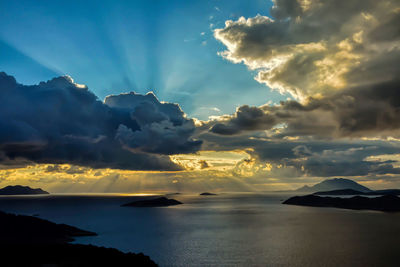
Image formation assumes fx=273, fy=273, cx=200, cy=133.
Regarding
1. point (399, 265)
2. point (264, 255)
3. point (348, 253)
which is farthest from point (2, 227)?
point (399, 265)

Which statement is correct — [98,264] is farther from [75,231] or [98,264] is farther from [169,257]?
[75,231]

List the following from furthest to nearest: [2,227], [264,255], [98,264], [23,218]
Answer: [23,218]
[2,227]
[264,255]
[98,264]

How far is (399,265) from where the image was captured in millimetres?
70250

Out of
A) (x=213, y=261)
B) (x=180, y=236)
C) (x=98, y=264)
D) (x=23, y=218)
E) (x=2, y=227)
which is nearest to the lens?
(x=98, y=264)

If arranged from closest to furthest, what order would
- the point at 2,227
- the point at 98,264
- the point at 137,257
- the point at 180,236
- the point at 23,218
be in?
the point at 98,264, the point at 137,257, the point at 2,227, the point at 23,218, the point at 180,236

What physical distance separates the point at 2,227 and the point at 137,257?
6683 cm

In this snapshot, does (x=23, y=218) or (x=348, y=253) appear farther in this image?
(x=23, y=218)

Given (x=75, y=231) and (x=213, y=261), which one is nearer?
(x=213, y=261)

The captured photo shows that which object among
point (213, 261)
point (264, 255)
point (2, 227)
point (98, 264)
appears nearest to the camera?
point (98, 264)

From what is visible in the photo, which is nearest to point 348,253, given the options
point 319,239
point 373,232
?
point 319,239

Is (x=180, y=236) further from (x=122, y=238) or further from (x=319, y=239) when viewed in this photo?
(x=319, y=239)

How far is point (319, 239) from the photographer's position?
111 m

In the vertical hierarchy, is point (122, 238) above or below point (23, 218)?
below

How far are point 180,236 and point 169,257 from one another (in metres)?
40.7
